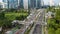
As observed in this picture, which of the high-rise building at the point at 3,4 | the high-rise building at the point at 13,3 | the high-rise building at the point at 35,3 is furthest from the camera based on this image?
the high-rise building at the point at 35,3

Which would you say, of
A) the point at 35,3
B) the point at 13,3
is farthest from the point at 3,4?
the point at 35,3

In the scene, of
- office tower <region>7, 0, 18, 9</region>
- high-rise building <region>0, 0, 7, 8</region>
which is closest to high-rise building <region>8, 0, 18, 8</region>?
office tower <region>7, 0, 18, 9</region>

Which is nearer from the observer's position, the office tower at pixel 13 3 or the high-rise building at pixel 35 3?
the office tower at pixel 13 3

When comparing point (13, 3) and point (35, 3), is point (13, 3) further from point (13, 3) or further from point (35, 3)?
point (35, 3)

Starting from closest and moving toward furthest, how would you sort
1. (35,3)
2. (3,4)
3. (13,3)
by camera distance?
1. (3,4)
2. (13,3)
3. (35,3)

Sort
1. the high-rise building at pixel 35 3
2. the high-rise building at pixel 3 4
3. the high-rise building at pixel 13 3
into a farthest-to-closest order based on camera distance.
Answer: the high-rise building at pixel 35 3 → the high-rise building at pixel 13 3 → the high-rise building at pixel 3 4

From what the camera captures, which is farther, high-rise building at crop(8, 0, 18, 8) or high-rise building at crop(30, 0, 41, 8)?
high-rise building at crop(30, 0, 41, 8)

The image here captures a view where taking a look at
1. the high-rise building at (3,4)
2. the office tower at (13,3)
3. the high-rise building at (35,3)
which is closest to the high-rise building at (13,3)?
the office tower at (13,3)

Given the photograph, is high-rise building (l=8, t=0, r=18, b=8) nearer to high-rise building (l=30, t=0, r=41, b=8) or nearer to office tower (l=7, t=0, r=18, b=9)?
office tower (l=7, t=0, r=18, b=9)

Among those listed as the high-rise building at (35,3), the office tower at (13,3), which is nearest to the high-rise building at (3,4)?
the office tower at (13,3)

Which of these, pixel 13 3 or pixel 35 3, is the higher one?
pixel 13 3

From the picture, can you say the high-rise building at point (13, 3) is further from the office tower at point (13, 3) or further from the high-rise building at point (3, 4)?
the high-rise building at point (3, 4)
